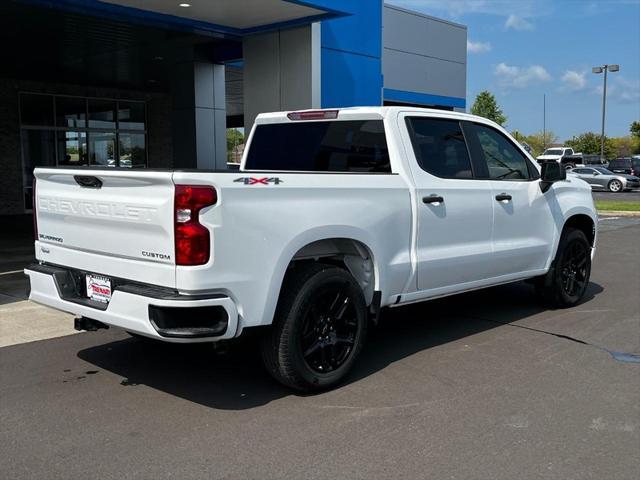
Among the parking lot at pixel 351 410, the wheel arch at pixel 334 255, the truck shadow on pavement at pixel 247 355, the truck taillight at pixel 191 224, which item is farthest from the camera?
the truck shadow on pavement at pixel 247 355

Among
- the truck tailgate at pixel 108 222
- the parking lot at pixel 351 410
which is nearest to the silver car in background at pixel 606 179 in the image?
the parking lot at pixel 351 410

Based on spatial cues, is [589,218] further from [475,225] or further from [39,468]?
[39,468]

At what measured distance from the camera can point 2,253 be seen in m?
11.9

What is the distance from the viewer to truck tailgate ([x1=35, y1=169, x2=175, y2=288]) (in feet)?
13.3

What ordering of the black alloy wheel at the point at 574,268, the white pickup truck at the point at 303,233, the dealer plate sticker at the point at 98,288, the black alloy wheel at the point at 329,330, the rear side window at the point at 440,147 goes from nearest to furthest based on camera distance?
the white pickup truck at the point at 303,233 < the dealer plate sticker at the point at 98,288 < the black alloy wheel at the point at 329,330 < the rear side window at the point at 440,147 < the black alloy wheel at the point at 574,268

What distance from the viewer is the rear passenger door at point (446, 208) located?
548 cm

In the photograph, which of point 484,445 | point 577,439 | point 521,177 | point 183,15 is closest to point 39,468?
point 484,445

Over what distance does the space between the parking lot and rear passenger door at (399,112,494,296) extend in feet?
2.32

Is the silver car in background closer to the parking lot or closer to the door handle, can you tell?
the parking lot

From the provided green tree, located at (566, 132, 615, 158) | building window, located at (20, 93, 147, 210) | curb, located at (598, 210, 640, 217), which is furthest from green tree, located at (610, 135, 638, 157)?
building window, located at (20, 93, 147, 210)

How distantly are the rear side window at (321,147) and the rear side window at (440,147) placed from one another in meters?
0.31

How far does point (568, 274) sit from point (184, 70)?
11.8m

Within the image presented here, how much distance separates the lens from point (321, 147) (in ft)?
19.8

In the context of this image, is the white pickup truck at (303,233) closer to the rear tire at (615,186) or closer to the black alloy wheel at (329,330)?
the black alloy wheel at (329,330)
